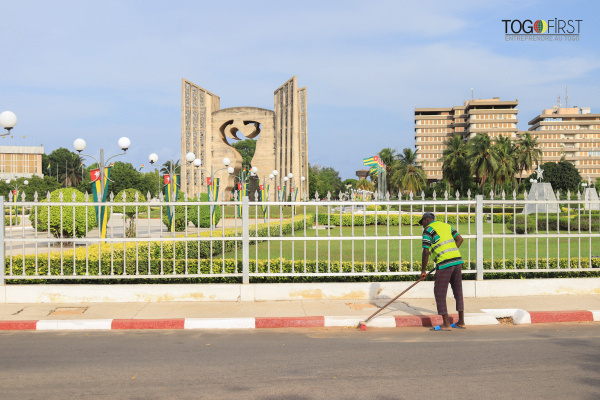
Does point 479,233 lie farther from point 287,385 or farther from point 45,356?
point 45,356

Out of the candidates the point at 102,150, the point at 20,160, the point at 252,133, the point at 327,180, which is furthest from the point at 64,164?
the point at 102,150

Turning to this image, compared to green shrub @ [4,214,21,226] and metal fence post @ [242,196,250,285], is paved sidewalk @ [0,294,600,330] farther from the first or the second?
green shrub @ [4,214,21,226]

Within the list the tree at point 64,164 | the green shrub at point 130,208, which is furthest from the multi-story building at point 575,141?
the green shrub at point 130,208

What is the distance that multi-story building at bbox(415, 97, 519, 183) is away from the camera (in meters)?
103

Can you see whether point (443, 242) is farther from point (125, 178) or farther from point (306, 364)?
point (125, 178)

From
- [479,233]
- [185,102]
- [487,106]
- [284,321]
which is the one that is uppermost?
[487,106]

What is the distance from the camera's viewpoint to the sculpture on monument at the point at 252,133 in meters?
53.7

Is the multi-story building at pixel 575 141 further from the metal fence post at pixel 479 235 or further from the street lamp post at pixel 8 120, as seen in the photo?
the street lamp post at pixel 8 120

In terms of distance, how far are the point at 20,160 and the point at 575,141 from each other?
108m

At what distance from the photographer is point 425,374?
16.8ft

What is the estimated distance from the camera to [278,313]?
8023 millimetres

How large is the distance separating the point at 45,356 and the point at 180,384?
196cm

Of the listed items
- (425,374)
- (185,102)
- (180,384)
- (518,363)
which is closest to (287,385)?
(180,384)

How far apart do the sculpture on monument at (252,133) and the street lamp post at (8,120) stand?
41.0 metres
